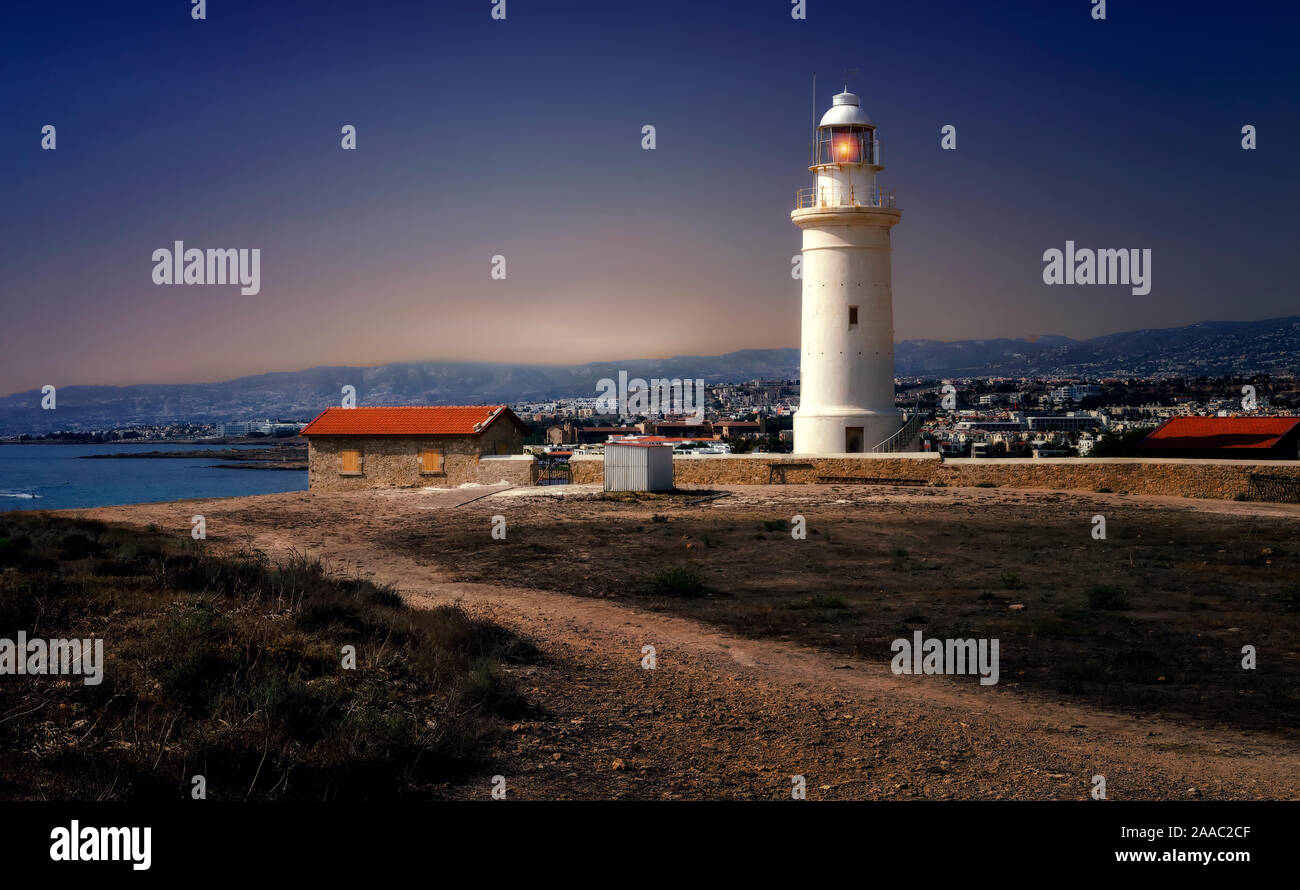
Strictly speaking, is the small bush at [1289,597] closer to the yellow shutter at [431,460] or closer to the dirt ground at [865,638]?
the dirt ground at [865,638]

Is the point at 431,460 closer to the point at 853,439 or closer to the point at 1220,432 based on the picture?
the point at 853,439

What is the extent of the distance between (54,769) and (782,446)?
1844 inches

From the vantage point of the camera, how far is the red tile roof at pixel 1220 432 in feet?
91.4

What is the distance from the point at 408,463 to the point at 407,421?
60.4 inches

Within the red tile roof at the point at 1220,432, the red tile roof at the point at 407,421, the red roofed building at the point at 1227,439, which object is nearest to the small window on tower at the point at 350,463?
the red tile roof at the point at 407,421

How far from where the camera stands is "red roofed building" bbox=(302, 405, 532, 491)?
1130 inches

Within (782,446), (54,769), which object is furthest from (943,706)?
(782,446)

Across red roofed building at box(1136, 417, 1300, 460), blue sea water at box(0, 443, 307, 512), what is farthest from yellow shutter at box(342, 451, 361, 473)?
blue sea water at box(0, 443, 307, 512)

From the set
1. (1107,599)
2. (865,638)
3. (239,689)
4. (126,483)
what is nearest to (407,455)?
(865,638)

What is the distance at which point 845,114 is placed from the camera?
3006 cm

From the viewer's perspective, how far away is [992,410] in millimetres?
74875

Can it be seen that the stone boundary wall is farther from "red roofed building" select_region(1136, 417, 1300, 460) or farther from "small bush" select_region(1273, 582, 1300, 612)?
"small bush" select_region(1273, 582, 1300, 612)

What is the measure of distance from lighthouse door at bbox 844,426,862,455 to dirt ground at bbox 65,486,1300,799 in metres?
7.62
